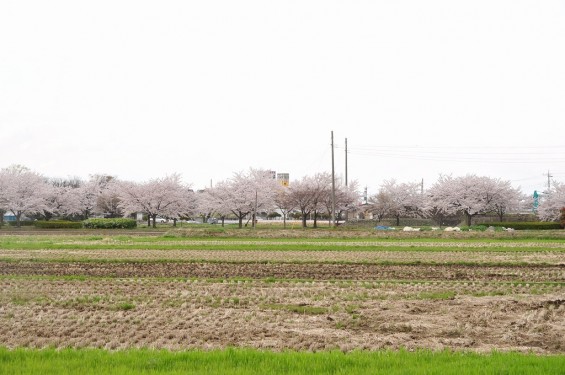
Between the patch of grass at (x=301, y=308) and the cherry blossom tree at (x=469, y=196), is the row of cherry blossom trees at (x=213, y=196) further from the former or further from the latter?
the patch of grass at (x=301, y=308)

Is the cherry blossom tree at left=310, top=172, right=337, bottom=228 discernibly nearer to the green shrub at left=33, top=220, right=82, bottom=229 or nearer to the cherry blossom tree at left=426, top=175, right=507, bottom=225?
the cherry blossom tree at left=426, top=175, right=507, bottom=225

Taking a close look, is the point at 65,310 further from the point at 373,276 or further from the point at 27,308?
the point at 373,276

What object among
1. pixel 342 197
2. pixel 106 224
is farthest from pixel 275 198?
pixel 106 224

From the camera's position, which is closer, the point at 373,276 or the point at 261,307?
the point at 261,307

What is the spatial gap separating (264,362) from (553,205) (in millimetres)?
64682

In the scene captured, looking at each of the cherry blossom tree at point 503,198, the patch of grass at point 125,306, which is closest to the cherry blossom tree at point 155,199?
the cherry blossom tree at point 503,198

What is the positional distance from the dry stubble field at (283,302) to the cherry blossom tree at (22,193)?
147 feet

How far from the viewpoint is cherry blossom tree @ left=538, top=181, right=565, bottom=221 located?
203 feet

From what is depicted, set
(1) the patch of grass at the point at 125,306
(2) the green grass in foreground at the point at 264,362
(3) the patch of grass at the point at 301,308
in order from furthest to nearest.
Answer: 1. (1) the patch of grass at the point at 125,306
2. (3) the patch of grass at the point at 301,308
3. (2) the green grass in foreground at the point at 264,362

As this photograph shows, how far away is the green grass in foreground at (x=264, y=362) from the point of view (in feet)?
19.7

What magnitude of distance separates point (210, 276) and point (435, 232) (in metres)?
25.9

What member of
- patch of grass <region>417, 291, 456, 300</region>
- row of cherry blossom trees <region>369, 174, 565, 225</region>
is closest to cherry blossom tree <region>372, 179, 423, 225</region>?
row of cherry blossom trees <region>369, 174, 565, 225</region>

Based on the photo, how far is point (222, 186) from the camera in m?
67.6

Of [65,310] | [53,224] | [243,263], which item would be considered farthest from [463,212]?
[65,310]
